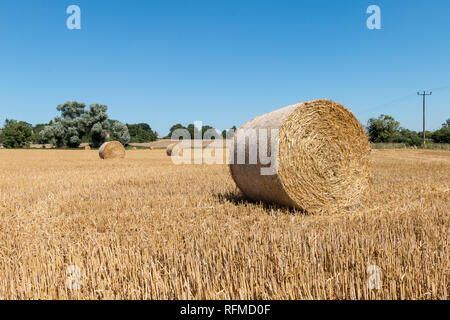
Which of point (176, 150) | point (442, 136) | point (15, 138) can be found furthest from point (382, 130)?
point (15, 138)

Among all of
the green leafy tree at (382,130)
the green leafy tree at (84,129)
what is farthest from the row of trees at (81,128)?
the green leafy tree at (382,130)

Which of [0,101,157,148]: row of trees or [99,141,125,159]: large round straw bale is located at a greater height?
[0,101,157,148]: row of trees

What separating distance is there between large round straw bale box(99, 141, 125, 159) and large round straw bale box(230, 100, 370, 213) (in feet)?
61.3

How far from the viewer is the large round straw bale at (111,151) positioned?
72.9ft

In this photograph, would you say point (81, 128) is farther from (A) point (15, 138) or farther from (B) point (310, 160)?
(B) point (310, 160)

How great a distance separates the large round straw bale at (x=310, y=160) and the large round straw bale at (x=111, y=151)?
1869 centimetres

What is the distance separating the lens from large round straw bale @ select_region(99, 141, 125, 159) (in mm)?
22209

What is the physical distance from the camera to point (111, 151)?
74.1 feet
